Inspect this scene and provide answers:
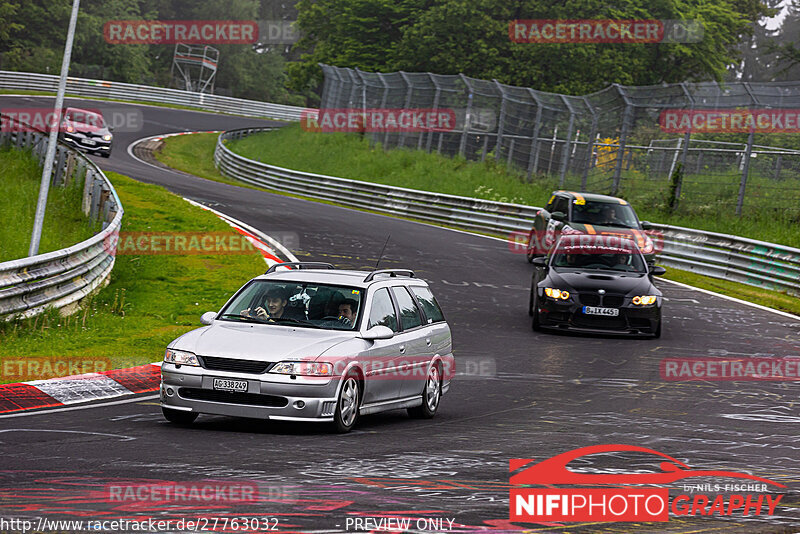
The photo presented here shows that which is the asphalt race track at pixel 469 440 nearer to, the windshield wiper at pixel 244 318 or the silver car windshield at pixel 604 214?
the windshield wiper at pixel 244 318

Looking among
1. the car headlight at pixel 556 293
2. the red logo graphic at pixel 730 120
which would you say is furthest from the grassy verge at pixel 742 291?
the car headlight at pixel 556 293

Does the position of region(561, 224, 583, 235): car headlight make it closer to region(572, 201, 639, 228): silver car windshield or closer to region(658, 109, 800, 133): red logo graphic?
region(572, 201, 639, 228): silver car windshield

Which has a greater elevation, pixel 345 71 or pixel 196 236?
pixel 345 71

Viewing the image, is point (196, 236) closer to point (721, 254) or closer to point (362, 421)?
point (721, 254)

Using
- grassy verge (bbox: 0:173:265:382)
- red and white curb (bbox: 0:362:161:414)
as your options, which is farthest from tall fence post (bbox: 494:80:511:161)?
red and white curb (bbox: 0:362:161:414)

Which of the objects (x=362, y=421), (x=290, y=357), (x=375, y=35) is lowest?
(x=362, y=421)

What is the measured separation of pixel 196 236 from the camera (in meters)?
24.0

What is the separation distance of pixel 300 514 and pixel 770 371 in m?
10.3

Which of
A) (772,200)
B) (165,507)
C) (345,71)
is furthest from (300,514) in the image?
(345,71)

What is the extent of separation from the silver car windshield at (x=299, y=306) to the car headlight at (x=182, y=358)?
0.95 metres

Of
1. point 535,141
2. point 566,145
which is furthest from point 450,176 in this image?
point 566,145

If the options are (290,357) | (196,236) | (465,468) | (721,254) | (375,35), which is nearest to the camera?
(465,468)

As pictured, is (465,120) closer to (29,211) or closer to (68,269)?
(29,211)

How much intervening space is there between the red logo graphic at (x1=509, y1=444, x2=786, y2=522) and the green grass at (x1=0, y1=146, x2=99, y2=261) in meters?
12.5
